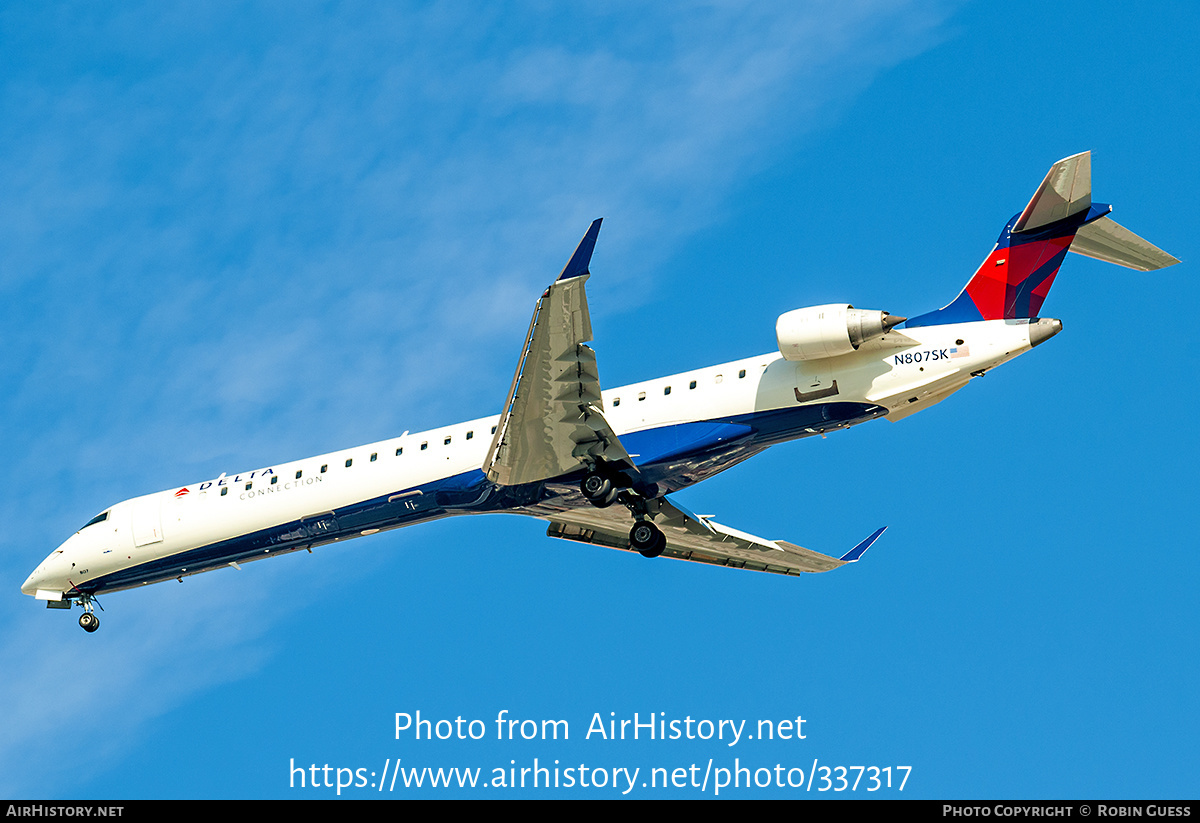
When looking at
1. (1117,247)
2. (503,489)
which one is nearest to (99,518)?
(503,489)

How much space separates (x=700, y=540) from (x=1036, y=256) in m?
11.9

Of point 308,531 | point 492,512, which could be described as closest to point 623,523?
point 492,512

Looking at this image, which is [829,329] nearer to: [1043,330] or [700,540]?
[1043,330]

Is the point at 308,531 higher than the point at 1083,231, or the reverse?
the point at 1083,231

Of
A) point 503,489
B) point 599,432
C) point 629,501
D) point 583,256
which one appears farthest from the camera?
point 629,501

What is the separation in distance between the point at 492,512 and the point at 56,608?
11.7m

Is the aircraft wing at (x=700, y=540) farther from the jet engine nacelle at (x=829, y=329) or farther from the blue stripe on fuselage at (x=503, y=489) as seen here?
the jet engine nacelle at (x=829, y=329)

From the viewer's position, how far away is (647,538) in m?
30.7

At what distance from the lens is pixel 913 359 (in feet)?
87.8

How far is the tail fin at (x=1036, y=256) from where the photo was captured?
1045 inches

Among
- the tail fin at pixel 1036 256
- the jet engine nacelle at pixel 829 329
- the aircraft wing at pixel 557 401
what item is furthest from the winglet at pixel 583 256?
the tail fin at pixel 1036 256

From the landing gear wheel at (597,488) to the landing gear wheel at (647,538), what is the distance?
2292 millimetres

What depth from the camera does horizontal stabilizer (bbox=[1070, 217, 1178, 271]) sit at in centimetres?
2661
